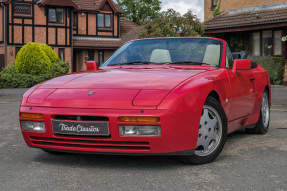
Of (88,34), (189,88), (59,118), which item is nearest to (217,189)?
(189,88)

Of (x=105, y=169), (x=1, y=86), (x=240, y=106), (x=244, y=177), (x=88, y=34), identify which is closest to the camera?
(x=244, y=177)

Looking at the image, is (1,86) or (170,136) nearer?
(170,136)

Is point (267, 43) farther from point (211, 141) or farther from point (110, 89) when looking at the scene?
point (110, 89)

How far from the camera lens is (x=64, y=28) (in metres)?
37.5

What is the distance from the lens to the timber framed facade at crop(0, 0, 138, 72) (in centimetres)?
3512

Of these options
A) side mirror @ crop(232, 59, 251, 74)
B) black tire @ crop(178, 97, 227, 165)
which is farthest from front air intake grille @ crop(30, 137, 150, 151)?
side mirror @ crop(232, 59, 251, 74)

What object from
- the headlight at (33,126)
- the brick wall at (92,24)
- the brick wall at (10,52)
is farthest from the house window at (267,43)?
the headlight at (33,126)

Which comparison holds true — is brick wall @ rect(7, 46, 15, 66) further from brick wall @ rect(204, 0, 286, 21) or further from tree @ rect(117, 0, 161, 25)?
tree @ rect(117, 0, 161, 25)

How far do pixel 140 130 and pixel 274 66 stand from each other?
19.5 meters

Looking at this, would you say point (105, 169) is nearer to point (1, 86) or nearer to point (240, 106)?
point (240, 106)

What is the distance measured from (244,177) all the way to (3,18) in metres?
33.1

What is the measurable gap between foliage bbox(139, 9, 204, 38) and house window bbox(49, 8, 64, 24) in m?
13.8

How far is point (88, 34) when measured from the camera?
40.9m

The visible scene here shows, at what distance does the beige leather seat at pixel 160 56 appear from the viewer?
5949mm
